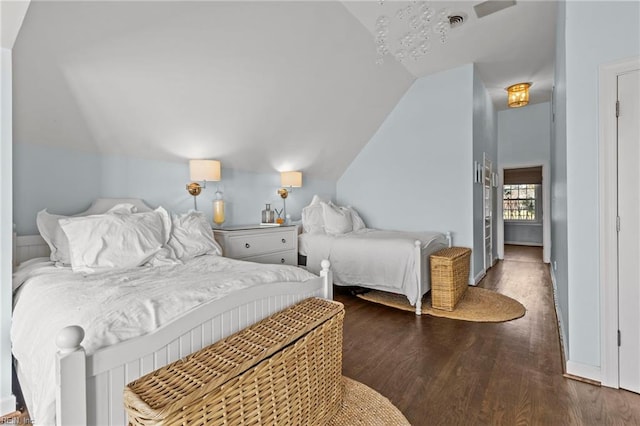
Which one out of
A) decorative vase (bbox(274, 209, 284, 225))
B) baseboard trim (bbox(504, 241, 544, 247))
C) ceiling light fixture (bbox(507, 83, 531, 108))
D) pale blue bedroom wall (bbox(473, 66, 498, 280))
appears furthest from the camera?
baseboard trim (bbox(504, 241, 544, 247))

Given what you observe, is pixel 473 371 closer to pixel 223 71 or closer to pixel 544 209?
pixel 223 71

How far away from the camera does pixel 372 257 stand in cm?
331

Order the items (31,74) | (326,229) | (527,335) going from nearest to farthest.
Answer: (31,74), (527,335), (326,229)

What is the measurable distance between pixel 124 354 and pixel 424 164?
13.3 ft

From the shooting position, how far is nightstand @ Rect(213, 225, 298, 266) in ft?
9.35

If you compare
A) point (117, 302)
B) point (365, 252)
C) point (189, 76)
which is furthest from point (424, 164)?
point (117, 302)

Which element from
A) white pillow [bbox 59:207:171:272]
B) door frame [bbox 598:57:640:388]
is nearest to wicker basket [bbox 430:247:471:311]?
door frame [bbox 598:57:640:388]

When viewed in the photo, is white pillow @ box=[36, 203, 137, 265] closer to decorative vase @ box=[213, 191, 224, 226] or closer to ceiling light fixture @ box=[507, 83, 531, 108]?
decorative vase @ box=[213, 191, 224, 226]

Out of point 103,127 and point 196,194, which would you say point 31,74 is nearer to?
point 103,127

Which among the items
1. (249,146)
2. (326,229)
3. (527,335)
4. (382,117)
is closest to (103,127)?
(249,146)

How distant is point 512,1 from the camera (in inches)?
108

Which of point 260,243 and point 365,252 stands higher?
point 260,243

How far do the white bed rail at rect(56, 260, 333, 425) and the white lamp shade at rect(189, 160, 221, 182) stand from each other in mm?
1830

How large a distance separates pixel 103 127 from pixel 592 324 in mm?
3607
